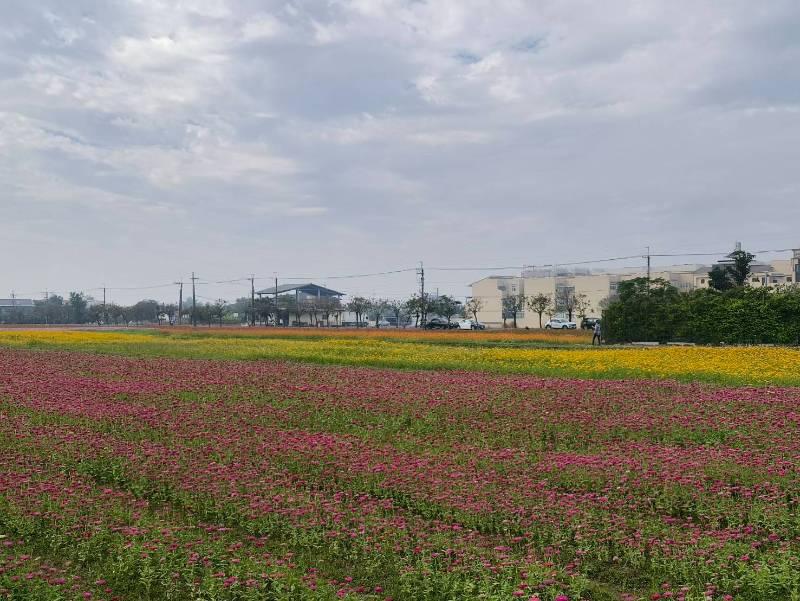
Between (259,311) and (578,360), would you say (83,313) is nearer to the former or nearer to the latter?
(259,311)

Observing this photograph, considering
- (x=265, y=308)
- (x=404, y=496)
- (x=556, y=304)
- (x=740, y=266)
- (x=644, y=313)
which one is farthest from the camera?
(x=265, y=308)

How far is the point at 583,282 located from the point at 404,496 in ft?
333

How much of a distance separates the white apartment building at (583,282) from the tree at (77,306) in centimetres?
6921

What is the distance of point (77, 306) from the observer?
13100 centimetres

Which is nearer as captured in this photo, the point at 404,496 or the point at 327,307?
the point at 404,496

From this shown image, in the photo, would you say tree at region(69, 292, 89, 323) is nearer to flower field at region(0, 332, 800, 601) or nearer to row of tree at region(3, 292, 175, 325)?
row of tree at region(3, 292, 175, 325)

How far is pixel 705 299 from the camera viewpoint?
39094mm

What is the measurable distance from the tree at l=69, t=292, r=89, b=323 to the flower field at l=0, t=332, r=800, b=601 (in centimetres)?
12547

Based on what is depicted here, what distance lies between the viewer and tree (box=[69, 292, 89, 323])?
131 meters

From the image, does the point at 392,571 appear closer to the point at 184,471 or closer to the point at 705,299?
the point at 184,471

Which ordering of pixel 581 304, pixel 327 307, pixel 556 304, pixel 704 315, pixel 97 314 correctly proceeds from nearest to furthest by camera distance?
pixel 704 315 → pixel 556 304 → pixel 581 304 → pixel 327 307 → pixel 97 314

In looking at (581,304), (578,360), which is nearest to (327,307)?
(581,304)

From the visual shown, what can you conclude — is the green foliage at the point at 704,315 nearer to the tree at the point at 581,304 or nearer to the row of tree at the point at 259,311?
the tree at the point at 581,304

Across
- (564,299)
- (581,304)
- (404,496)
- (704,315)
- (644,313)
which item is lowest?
(404,496)
